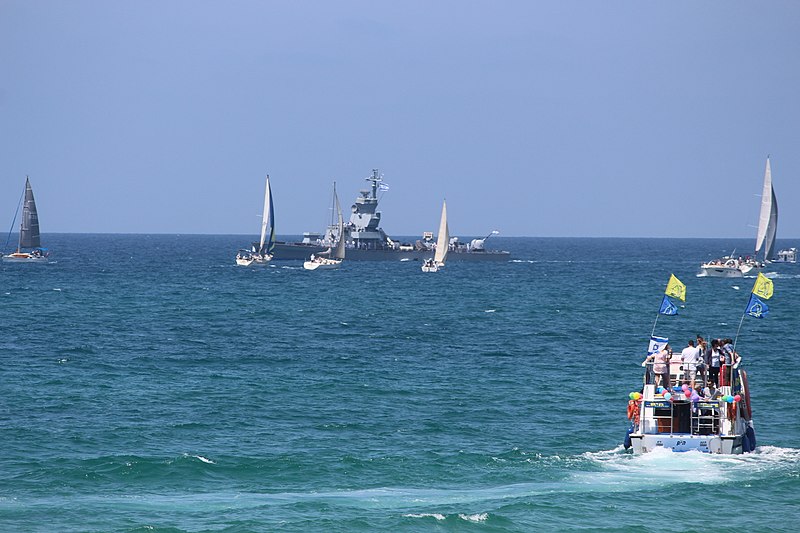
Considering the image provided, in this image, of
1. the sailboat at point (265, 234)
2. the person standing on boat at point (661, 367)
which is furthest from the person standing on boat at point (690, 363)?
the sailboat at point (265, 234)

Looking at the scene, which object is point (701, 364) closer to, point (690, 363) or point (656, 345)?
point (690, 363)

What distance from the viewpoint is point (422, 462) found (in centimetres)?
3112

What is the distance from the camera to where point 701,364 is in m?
32.2

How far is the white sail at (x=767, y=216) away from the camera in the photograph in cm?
13825

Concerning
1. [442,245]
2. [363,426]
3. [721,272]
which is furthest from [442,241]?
[363,426]

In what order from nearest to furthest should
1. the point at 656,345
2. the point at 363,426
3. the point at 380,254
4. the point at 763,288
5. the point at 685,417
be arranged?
the point at 685,417 < the point at 763,288 < the point at 656,345 < the point at 363,426 < the point at 380,254

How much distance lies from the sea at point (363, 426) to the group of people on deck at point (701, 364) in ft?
8.02

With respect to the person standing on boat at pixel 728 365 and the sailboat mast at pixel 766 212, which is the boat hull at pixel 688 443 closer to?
the person standing on boat at pixel 728 365

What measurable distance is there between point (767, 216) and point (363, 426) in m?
114

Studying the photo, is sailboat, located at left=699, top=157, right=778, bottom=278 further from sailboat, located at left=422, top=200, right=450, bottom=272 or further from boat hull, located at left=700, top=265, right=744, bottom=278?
sailboat, located at left=422, top=200, right=450, bottom=272

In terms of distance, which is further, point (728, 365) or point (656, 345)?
point (656, 345)

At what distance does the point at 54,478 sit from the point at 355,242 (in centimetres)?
15101

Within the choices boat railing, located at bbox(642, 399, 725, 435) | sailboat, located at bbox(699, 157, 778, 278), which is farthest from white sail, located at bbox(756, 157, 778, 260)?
boat railing, located at bbox(642, 399, 725, 435)

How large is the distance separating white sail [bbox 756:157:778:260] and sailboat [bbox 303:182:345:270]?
57.0m
